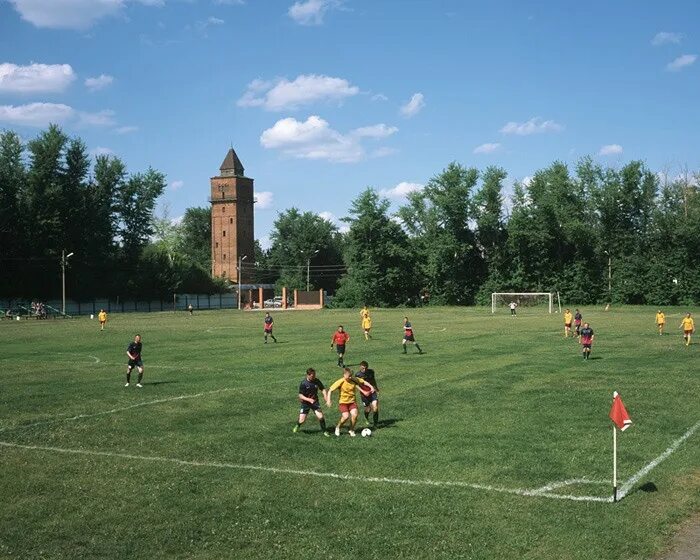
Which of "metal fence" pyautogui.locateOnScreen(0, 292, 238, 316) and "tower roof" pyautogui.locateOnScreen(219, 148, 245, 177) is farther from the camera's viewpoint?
"tower roof" pyautogui.locateOnScreen(219, 148, 245, 177)

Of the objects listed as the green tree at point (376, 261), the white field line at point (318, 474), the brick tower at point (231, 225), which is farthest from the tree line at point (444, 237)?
the white field line at point (318, 474)

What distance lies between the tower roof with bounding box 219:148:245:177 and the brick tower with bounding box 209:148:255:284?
0.92m

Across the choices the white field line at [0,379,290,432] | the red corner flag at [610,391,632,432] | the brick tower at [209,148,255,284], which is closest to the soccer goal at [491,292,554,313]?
the brick tower at [209,148,255,284]

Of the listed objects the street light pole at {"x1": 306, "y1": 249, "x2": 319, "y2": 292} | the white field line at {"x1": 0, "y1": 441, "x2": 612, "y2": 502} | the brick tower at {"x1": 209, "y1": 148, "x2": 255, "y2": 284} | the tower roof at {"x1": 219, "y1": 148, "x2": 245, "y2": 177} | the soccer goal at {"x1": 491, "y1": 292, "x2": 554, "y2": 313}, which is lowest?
the white field line at {"x1": 0, "y1": 441, "x2": 612, "y2": 502}

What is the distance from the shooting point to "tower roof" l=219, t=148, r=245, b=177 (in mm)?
145462

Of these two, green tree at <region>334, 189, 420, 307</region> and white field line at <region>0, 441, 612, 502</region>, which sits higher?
green tree at <region>334, 189, 420, 307</region>

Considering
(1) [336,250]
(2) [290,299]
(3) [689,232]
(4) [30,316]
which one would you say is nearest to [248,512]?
(4) [30,316]

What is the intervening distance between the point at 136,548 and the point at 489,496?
610 cm

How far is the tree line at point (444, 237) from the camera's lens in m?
96.3

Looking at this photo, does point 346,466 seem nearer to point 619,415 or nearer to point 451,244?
point 619,415

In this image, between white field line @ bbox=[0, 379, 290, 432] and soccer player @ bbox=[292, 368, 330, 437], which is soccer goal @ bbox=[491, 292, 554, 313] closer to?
A: white field line @ bbox=[0, 379, 290, 432]

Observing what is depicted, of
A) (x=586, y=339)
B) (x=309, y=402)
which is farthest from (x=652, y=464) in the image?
(x=586, y=339)

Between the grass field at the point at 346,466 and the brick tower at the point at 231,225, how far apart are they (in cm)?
10860

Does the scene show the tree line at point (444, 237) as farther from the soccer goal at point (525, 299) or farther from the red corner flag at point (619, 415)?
the red corner flag at point (619, 415)
